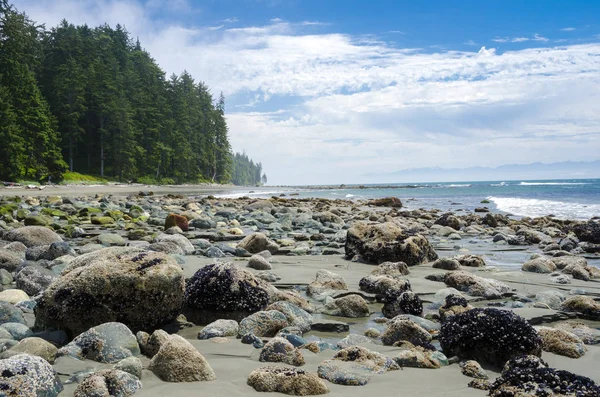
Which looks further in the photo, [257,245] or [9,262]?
[257,245]

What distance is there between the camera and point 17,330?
3.73 m

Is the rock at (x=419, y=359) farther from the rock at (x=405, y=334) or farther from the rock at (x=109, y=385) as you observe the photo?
the rock at (x=109, y=385)

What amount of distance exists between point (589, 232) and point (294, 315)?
10.5m

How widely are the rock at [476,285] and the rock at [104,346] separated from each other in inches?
156

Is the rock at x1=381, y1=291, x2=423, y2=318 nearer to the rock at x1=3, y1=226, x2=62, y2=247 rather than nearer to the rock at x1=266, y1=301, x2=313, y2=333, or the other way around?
the rock at x1=266, y1=301, x2=313, y2=333

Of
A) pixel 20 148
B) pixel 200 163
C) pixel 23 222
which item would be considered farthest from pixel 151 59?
pixel 23 222

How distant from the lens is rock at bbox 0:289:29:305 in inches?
182

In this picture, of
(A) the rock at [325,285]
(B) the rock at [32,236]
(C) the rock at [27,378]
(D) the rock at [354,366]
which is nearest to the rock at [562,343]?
(D) the rock at [354,366]

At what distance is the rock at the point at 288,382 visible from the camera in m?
2.74

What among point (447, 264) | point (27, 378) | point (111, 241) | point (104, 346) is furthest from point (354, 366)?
point (111, 241)

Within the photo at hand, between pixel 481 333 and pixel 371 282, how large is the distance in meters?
2.16

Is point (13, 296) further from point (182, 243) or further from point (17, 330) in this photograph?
point (182, 243)

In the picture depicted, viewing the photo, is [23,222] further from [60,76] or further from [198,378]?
[60,76]

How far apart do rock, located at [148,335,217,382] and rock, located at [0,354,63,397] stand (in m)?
0.57
